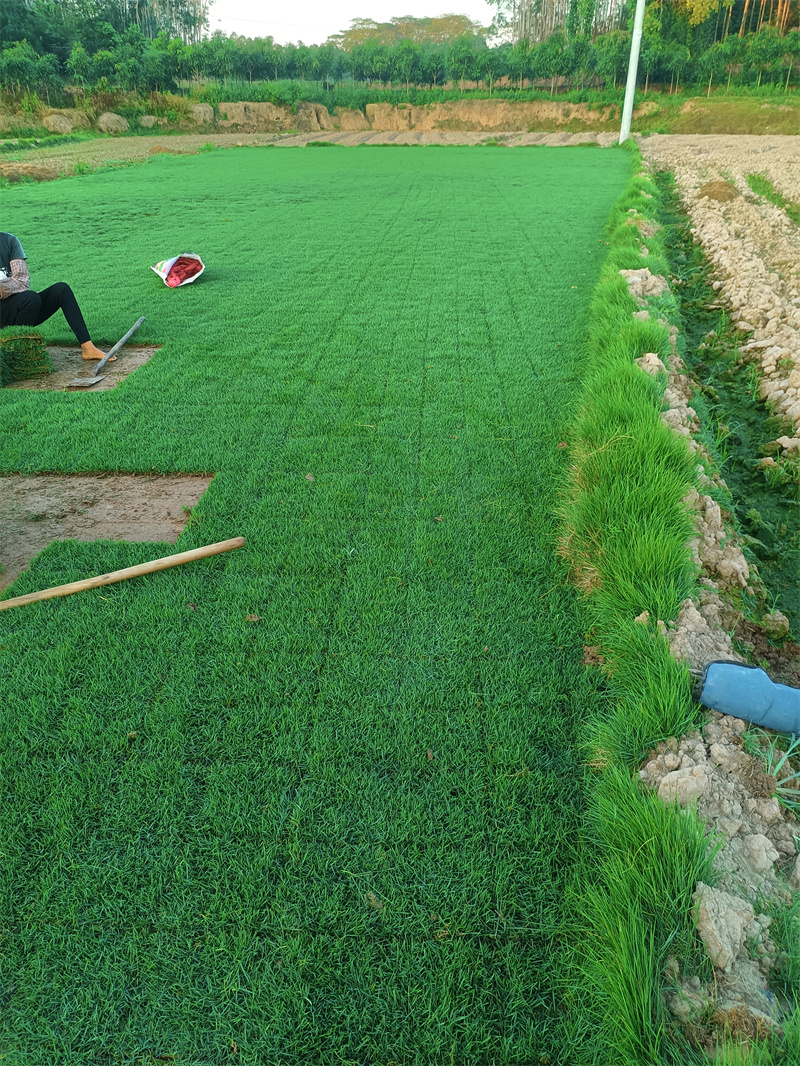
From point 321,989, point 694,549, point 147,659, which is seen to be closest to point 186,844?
point 321,989

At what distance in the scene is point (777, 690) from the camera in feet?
5.49

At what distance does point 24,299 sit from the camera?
13.4 ft

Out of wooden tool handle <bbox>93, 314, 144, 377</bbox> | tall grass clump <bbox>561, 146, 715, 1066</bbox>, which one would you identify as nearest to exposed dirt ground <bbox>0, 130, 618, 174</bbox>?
→ wooden tool handle <bbox>93, 314, 144, 377</bbox>

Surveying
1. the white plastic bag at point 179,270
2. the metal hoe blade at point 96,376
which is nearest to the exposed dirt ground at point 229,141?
the white plastic bag at point 179,270

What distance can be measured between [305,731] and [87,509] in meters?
1.62

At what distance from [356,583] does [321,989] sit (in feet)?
4.10

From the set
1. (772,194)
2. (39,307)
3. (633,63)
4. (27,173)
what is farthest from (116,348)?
(633,63)

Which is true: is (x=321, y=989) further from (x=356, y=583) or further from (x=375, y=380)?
(x=375, y=380)

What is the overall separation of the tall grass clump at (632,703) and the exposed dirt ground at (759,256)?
1248mm

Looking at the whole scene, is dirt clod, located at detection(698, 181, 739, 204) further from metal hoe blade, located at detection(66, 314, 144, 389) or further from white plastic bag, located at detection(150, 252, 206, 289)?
metal hoe blade, located at detection(66, 314, 144, 389)

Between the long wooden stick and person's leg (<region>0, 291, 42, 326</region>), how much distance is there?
2650 millimetres

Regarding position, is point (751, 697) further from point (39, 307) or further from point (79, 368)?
point (39, 307)

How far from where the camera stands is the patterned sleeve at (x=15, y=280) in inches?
157

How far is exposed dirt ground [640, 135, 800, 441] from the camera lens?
4262 millimetres
